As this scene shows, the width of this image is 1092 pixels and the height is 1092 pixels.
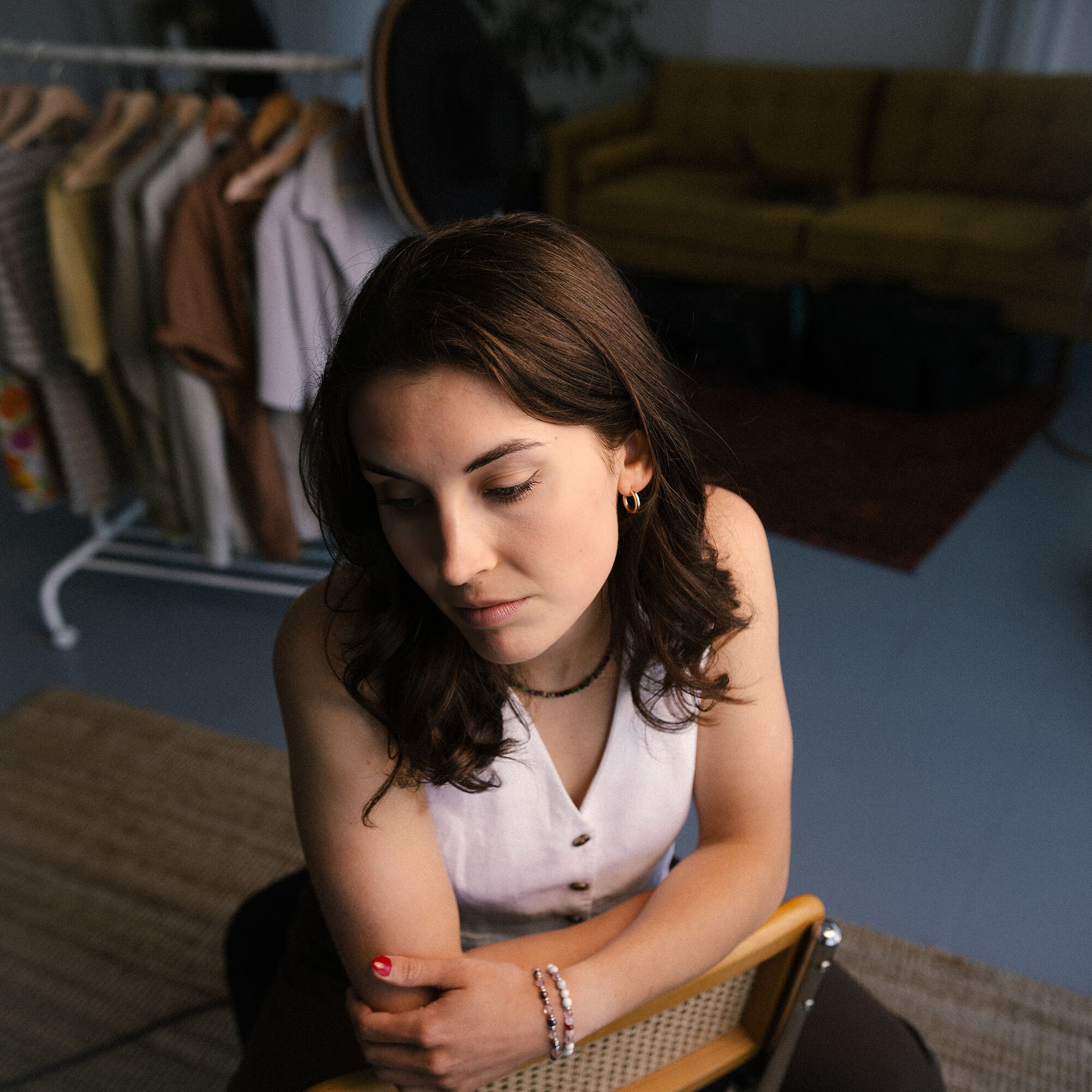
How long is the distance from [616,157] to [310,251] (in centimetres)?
296

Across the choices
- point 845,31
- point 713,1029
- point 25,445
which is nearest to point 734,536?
point 713,1029

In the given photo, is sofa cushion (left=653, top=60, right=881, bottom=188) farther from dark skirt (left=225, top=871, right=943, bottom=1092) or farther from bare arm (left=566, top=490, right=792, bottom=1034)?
dark skirt (left=225, top=871, right=943, bottom=1092)

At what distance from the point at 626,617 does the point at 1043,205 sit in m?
3.70

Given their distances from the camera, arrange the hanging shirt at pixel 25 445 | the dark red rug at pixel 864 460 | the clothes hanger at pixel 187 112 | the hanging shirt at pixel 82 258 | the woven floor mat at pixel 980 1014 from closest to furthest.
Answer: the woven floor mat at pixel 980 1014, the hanging shirt at pixel 82 258, the clothes hanger at pixel 187 112, the hanging shirt at pixel 25 445, the dark red rug at pixel 864 460

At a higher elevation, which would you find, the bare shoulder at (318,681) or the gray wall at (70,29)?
the bare shoulder at (318,681)

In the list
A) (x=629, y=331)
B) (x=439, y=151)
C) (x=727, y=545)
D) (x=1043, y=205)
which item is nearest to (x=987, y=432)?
(x=1043, y=205)

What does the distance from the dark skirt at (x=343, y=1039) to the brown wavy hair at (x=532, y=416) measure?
0.89 ft

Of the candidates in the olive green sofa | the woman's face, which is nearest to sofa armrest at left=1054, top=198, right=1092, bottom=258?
the olive green sofa

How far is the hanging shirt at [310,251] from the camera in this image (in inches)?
72.9

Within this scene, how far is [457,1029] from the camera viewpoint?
76 centimetres

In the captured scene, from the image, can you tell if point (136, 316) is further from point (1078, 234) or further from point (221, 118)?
point (1078, 234)

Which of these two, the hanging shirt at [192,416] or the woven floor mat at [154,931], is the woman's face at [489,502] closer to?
the woven floor mat at [154,931]

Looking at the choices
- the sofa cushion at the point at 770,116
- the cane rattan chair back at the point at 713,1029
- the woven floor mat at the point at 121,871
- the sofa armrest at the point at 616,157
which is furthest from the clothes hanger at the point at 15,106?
the sofa cushion at the point at 770,116

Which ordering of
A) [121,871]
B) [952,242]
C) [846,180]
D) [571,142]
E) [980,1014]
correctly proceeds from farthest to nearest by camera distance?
[571,142], [846,180], [952,242], [121,871], [980,1014]
